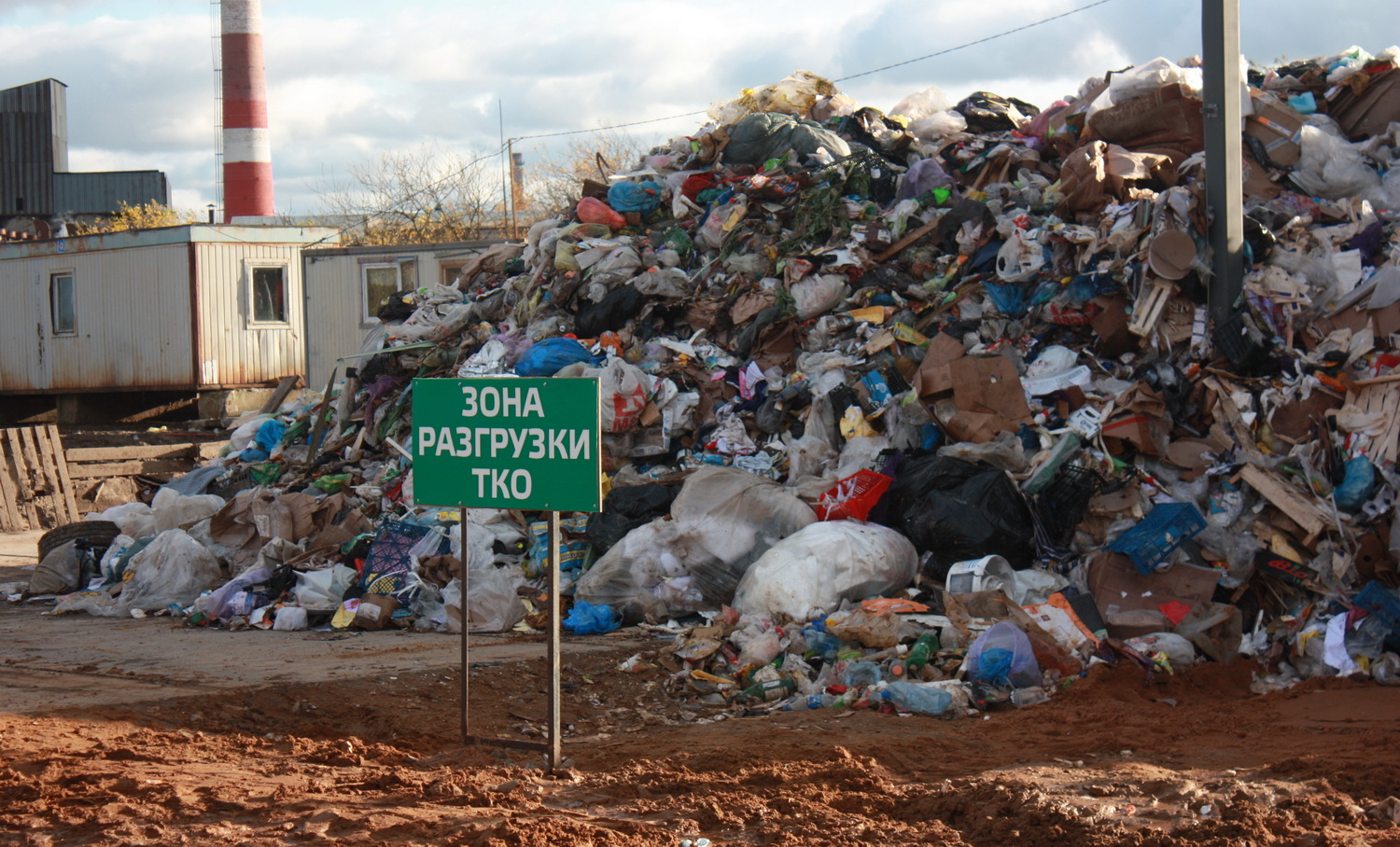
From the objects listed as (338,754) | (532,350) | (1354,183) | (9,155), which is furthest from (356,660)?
(9,155)

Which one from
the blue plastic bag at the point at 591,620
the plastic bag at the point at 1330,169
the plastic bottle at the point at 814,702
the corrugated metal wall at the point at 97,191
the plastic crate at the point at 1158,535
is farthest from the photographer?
the corrugated metal wall at the point at 97,191

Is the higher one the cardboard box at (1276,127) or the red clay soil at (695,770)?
the cardboard box at (1276,127)

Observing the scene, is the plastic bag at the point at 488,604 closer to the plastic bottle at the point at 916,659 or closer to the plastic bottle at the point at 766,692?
the plastic bottle at the point at 766,692

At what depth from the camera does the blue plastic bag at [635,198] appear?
37.6 feet

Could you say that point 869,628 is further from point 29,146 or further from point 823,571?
point 29,146

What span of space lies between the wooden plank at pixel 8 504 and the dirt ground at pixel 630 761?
24.0 ft

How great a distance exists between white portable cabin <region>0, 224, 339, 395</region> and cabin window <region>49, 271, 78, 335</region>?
0.02 m

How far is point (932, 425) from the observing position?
7.98m

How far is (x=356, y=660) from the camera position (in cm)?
638

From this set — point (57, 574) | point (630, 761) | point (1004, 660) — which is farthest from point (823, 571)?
point (57, 574)

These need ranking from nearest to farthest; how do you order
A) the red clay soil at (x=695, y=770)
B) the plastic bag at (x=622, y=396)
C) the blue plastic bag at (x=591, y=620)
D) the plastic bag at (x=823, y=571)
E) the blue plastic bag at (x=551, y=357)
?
the red clay soil at (x=695, y=770)
the plastic bag at (x=823, y=571)
the blue plastic bag at (x=591, y=620)
the plastic bag at (x=622, y=396)
the blue plastic bag at (x=551, y=357)

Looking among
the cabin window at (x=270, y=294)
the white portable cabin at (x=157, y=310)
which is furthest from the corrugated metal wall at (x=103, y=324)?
the cabin window at (x=270, y=294)

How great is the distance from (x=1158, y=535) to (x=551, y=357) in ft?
16.6

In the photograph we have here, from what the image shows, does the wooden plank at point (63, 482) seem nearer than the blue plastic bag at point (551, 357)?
No
